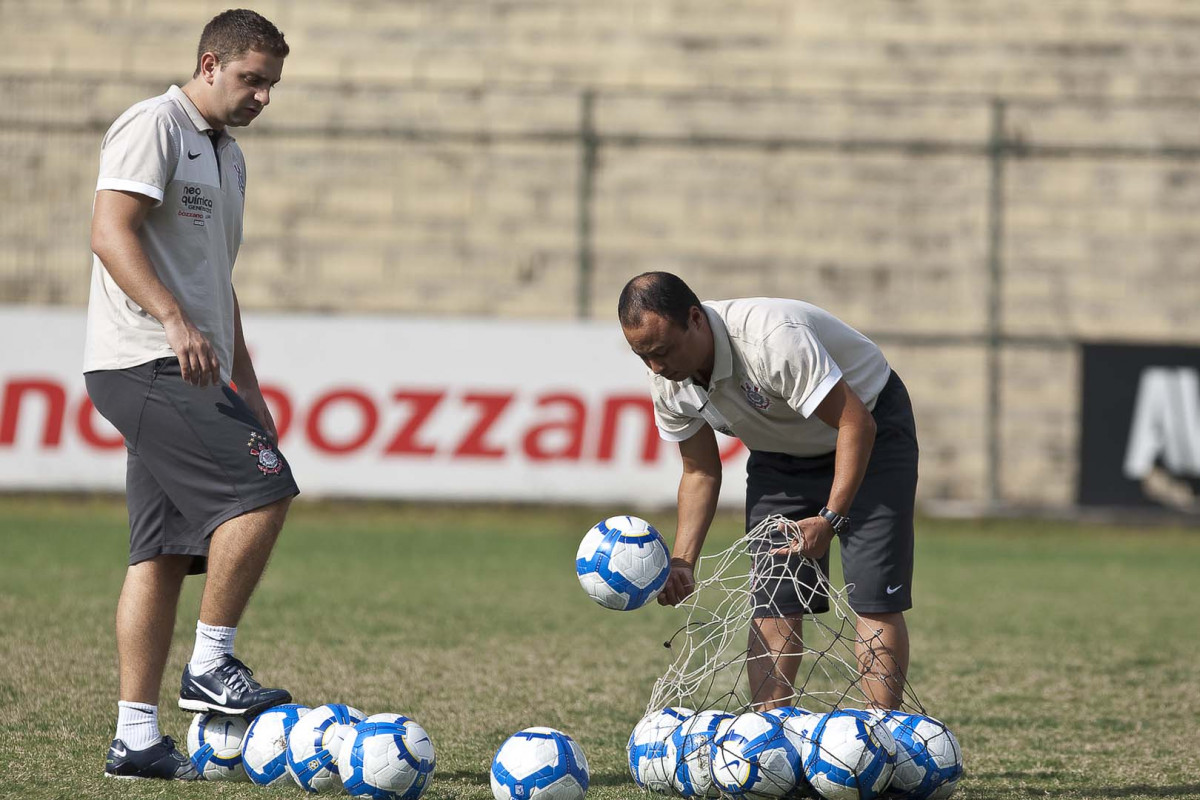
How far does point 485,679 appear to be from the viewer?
6.86m

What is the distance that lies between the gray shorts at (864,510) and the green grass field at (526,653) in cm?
70

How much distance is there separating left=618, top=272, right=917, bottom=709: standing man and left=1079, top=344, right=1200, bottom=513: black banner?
9.57 m

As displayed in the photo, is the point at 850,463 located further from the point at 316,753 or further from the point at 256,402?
the point at 256,402

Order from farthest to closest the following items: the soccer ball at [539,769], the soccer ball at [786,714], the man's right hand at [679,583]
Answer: the man's right hand at [679,583] < the soccer ball at [786,714] < the soccer ball at [539,769]

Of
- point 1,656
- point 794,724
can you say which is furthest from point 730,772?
point 1,656

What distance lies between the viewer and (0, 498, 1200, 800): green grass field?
17.4 feet

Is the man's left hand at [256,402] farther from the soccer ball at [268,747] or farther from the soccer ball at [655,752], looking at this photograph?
the soccer ball at [655,752]

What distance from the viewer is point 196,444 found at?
4.79m

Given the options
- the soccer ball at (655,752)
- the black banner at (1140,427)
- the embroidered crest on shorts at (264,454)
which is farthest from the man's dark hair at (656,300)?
the black banner at (1140,427)

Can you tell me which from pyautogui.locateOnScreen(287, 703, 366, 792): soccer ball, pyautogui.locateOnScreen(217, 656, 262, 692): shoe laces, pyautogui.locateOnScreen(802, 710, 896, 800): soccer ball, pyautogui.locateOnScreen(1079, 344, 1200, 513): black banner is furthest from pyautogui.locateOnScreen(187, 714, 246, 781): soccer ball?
pyautogui.locateOnScreen(1079, 344, 1200, 513): black banner

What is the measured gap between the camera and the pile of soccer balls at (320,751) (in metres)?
4.56

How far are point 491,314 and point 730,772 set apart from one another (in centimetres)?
1262

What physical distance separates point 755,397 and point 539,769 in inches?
54.3

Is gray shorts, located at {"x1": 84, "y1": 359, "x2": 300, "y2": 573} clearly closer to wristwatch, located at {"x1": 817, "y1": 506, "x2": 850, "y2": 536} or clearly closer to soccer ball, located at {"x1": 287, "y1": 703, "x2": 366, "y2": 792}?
soccer ball, located at {"x1": 287, "y1": 703, "x2": 366, "y2": 792}
